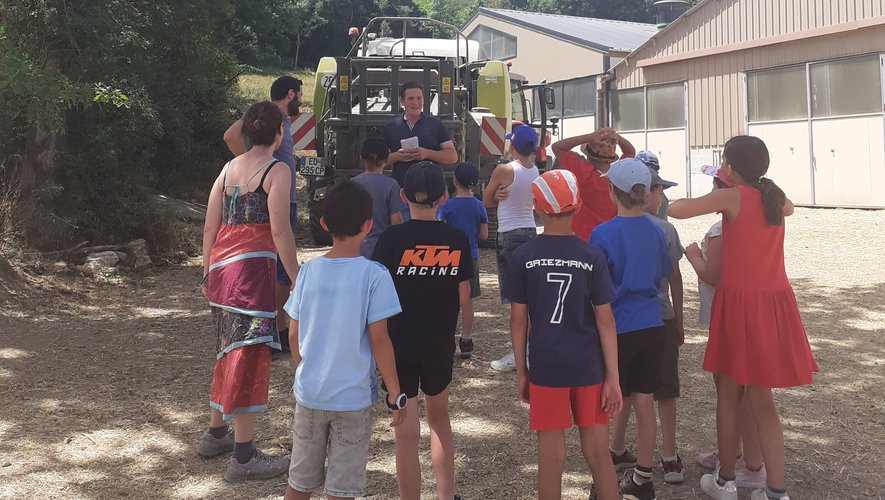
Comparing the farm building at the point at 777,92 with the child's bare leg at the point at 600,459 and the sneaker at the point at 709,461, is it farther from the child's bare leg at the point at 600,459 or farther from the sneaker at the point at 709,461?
the child's bare leg at the point at 600,459

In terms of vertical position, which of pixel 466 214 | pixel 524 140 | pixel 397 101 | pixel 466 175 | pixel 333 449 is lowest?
pixel 333 449

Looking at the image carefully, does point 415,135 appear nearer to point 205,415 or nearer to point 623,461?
point 205,415

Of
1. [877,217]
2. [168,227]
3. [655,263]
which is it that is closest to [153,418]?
[655,263]

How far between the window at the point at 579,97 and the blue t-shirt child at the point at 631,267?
75.3 ft

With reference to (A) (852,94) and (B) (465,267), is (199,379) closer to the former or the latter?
(B) (465,267)

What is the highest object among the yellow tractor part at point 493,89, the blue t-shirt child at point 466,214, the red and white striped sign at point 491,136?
the yellow tractor part at point 493,89

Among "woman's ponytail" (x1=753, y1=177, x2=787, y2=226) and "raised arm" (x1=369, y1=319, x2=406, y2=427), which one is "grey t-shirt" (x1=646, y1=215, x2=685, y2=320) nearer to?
"woman's ponytail" (x1=753, y1=177, x2=787, y2=226)

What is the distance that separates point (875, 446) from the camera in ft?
14.9

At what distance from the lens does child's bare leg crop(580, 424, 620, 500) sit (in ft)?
11.2

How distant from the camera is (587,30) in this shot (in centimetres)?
3238

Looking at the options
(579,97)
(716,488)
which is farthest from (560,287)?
(579,97)

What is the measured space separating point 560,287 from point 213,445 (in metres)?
2.21

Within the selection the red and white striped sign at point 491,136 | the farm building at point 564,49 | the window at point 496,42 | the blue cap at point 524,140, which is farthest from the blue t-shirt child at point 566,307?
the window at point 496,42

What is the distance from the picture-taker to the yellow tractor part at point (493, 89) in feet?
41.2
